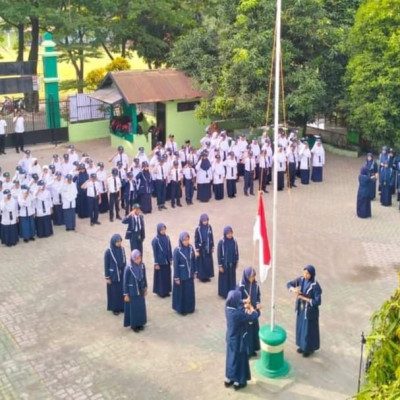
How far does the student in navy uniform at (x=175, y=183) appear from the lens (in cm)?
1652

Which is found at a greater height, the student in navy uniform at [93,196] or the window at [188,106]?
the window at [188,106]

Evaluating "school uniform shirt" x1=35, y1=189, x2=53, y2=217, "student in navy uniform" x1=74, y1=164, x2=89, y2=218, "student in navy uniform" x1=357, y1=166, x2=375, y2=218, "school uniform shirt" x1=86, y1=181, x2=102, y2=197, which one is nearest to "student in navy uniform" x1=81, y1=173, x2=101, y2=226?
"school uniform shirt" x1=86, y1=181, x2=102, y2=197

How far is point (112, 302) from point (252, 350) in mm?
2617

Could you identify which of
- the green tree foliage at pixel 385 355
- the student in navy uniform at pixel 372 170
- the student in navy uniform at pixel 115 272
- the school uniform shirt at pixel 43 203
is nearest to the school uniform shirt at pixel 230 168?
the student in navy uniform at pixel 372 170

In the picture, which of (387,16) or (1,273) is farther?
(387,16)

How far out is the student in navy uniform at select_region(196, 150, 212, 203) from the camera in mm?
16719

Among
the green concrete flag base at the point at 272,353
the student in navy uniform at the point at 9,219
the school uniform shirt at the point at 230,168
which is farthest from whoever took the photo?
the school uniform shirt at the point at 230,168

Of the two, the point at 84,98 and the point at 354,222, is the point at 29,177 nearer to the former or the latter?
the point at 354,222

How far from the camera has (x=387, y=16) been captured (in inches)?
739

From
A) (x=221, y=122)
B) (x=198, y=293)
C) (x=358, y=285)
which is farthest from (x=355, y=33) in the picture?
(x=198, y=293)

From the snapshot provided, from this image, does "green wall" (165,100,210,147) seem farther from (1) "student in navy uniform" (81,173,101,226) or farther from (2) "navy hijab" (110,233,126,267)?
(2) "navy hijab" (110,233,126,267)

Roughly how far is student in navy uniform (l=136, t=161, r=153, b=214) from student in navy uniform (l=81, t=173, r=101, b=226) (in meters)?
1.06

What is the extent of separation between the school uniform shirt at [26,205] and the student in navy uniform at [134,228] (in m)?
2.49

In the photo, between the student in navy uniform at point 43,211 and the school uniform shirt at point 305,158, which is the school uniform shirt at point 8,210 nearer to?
the student in navy uniform at point 43,211
